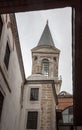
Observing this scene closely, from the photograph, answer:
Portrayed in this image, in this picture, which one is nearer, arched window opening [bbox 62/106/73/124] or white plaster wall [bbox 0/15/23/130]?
white plaster wall [bbox 0/15/23/130]

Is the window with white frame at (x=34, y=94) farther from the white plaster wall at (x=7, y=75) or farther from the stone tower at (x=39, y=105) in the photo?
the white plaster wall at (x=7, y=75)

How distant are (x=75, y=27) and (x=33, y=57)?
137 feet

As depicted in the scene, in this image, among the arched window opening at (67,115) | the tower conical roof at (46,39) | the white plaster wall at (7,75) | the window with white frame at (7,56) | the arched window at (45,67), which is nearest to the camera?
the white plaster wall at (7,75)

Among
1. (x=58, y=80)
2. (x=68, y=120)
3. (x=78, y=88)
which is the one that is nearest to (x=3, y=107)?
(x=78, y=88)

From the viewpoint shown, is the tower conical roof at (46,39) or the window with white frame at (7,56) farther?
the tower conical roof at (46,39)

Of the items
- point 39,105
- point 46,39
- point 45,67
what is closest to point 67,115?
point 39,105

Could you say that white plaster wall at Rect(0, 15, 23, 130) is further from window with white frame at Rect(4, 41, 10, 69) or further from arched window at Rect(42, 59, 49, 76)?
arched window at Rect(42, 59, 49, 76)

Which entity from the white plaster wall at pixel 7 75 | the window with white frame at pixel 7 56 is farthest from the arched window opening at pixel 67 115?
the window with white frame at pixel 7 56

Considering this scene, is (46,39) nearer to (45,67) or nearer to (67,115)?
(45,67)

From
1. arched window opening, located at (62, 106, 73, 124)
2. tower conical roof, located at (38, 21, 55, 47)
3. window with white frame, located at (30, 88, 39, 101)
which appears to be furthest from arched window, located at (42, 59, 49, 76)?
window with white frame, located at (30, 88, 39, 101)

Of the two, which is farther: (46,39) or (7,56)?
(46,39)

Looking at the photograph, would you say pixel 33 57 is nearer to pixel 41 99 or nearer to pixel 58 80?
pixel 58 80

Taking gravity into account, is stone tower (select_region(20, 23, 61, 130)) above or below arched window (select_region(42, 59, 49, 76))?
below

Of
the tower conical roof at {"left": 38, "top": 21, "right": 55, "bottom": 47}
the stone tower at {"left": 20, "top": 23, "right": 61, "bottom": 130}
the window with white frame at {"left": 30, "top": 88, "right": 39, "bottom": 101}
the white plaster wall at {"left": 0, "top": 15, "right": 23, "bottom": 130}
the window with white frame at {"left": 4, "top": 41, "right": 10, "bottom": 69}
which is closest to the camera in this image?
the white plaster wall at {"left": 0, "top": 15, "right": 23, "bottom": 130}
